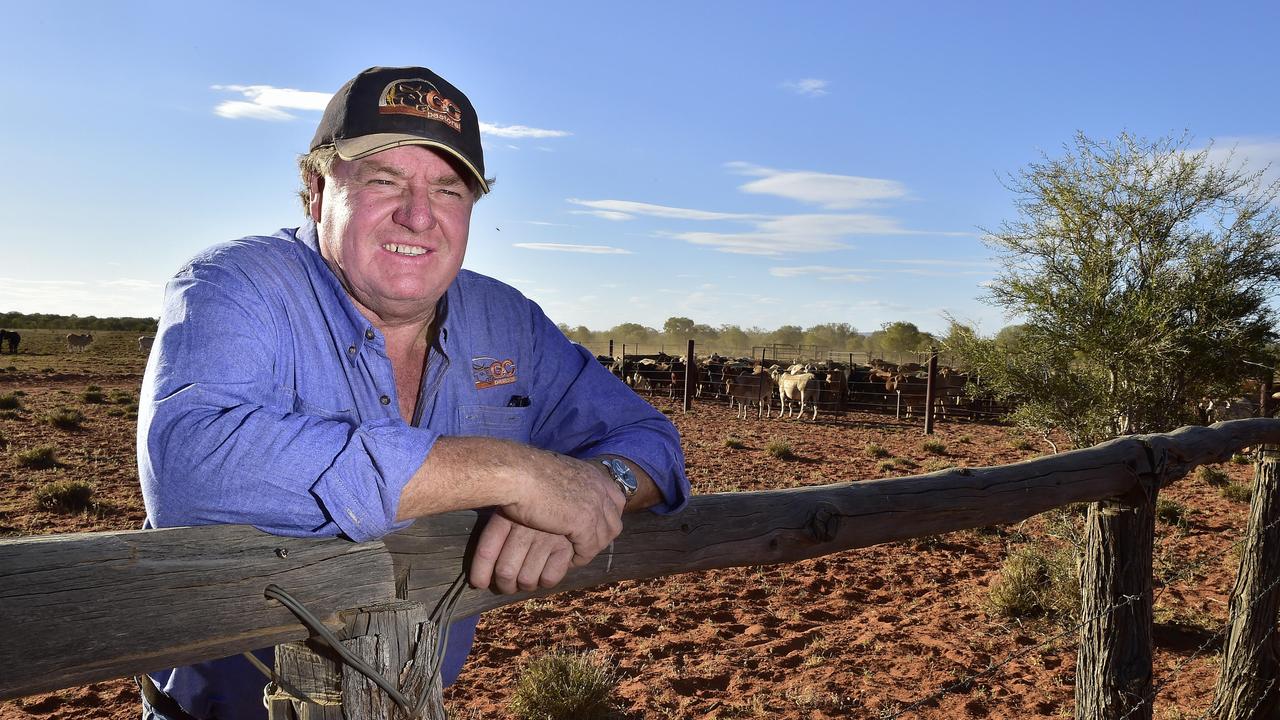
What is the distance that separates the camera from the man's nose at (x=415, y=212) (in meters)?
1.85

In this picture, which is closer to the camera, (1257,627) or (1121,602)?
(1121,602)

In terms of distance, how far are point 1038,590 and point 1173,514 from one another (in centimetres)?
460

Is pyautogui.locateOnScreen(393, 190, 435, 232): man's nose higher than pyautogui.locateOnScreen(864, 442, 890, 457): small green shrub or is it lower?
higher

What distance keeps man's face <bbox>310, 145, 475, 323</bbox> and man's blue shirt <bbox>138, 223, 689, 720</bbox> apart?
0.20 feet

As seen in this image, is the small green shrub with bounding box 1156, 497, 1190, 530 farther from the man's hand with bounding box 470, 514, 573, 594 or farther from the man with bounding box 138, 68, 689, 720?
the man's hand with bounding box 470, 514, 573, 594

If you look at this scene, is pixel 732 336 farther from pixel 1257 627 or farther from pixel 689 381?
pixel 1257 627

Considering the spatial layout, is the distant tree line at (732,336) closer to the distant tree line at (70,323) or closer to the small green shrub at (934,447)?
the distant tree line at (70,323)

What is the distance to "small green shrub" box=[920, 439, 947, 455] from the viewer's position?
56.1 ft

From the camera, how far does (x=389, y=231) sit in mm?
1844

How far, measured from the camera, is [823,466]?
14.7 m

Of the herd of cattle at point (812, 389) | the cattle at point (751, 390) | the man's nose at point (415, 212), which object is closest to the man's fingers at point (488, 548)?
the man's nose at point (415, 212)

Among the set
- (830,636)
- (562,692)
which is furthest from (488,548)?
(830,636)

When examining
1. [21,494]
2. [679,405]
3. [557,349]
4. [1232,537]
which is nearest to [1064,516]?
[1232,537]

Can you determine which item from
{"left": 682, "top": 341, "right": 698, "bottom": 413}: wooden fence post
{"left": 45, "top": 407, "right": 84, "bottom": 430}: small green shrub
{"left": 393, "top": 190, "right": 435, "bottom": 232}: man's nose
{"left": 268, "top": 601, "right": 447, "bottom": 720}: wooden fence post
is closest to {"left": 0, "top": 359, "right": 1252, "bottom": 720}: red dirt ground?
{"left": 268, "top": 601, "right": 447, "bottom": 720}: wooden fence post
